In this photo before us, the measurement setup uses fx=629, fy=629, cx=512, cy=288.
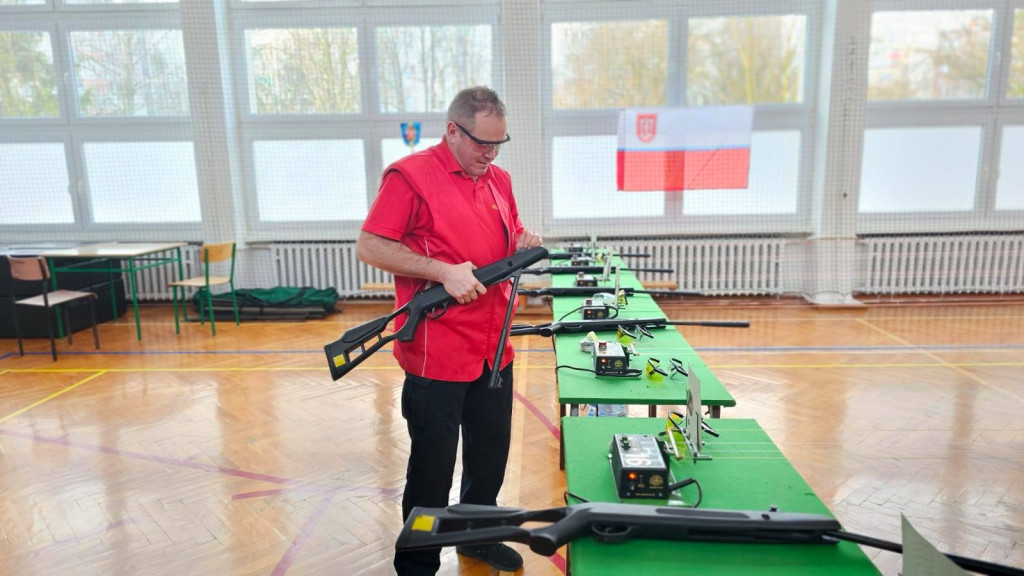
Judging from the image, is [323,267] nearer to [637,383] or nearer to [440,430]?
[440,430]

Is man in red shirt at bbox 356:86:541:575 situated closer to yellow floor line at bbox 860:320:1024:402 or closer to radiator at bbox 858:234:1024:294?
yellow floor line at bbox 860:320:1024:402

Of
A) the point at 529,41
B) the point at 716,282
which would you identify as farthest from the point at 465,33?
the point at 716,282

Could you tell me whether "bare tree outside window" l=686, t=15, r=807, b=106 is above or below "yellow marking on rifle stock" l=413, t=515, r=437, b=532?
above

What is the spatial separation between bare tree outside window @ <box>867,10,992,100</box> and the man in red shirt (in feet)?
20.7

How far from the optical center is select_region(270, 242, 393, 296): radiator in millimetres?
7125

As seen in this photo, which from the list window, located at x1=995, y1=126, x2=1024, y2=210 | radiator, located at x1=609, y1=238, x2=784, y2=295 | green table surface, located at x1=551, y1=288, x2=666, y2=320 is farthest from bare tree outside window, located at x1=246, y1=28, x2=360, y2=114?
window, located at x1=995, y1=126, x2=1024, y2=210

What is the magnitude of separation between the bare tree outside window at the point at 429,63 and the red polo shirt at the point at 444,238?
209 inches

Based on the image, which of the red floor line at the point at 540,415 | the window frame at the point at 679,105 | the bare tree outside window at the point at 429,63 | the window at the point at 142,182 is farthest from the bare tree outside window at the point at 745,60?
the window at the point at 142,182

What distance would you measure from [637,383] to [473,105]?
108cm

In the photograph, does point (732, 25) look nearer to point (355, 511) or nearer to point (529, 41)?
point (529, 41)

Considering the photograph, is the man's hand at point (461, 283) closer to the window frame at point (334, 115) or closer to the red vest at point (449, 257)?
the red vest at point (449, 257)

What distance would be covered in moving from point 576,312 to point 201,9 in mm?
5849

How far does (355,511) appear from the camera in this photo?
2822 mm

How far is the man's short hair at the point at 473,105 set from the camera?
1.89 meters
